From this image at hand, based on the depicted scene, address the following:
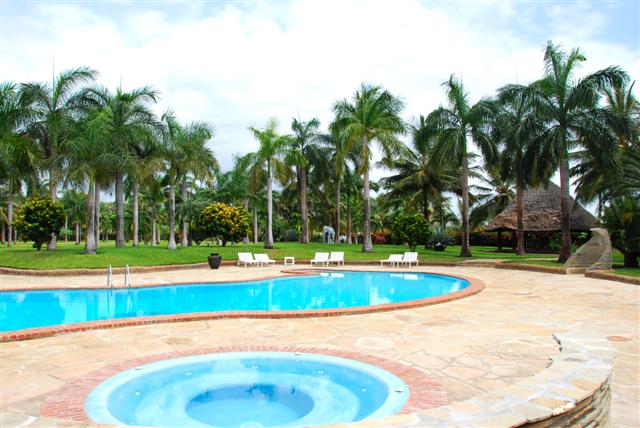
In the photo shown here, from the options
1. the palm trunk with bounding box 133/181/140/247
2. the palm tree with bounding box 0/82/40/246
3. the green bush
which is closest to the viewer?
the green bush

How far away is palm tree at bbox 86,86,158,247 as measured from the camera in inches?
974

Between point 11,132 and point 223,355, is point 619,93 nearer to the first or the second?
point 223,355

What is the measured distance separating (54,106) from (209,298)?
59.7ft

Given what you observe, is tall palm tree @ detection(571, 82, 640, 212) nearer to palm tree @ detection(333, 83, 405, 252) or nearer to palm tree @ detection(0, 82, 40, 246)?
palm tree @ detection(333, 83, 405, 252)

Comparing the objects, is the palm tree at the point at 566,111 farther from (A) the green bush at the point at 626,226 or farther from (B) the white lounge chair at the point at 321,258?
(B) the white lounge chair at the point at 321,258

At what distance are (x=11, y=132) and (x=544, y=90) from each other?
2768 centimetres

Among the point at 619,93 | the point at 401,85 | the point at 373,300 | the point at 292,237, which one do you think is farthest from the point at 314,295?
the point at 292,237

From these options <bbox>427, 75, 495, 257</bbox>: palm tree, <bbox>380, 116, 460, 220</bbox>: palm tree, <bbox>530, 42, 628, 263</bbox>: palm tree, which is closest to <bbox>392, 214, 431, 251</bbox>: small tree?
<bbox>427, 75, 495, 257</bbox>: palm tree

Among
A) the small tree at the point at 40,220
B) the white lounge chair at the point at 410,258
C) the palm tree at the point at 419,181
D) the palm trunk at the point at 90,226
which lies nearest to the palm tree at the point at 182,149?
the palm trunk at the point at 90,226

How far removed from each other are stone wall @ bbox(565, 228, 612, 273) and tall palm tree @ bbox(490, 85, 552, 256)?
15.3 feet

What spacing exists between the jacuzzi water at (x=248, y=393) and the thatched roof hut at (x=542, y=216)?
106 ft

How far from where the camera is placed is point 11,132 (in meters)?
24.6

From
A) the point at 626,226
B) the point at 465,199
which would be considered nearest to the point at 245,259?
the point at 465,199

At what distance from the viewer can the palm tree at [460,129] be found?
85.6 ft
